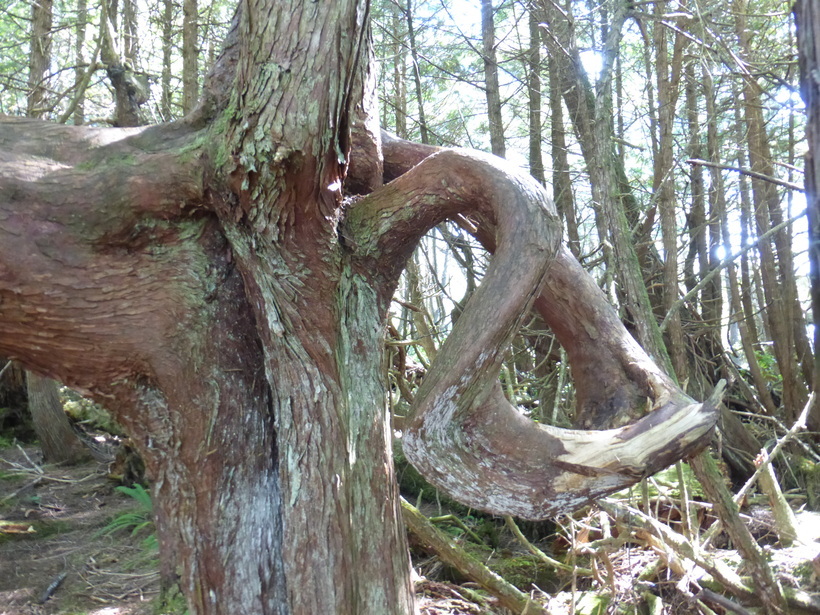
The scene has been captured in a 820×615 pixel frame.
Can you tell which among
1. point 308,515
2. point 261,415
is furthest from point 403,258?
→ point 308,515

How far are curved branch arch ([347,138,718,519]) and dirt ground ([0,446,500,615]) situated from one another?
1.96 meters

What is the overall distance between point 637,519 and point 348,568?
7.00 feet

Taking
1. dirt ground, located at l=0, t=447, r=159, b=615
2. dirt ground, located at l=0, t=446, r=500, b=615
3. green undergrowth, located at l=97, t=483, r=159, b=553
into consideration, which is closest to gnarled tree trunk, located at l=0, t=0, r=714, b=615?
dirt ground, located at l=0, t=446, r=500, b=615

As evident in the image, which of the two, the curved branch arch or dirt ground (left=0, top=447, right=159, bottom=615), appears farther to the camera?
dirt ground (left=0, top=447, right=159, bottom=615)

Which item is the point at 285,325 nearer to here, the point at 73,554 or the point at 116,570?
the point at 116,570

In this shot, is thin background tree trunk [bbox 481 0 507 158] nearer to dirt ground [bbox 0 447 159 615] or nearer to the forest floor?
the forest floor

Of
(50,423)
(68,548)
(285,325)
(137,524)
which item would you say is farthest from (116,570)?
(285,325)

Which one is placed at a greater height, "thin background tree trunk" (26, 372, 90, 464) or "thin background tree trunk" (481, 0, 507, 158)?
"thin background tree trunk" (481, 0, 507, 158)

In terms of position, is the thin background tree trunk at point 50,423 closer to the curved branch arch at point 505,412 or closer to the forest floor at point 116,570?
the forest floor at point 116,570

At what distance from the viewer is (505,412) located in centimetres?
241

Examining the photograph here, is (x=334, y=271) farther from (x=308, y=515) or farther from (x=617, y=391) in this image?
(x=617, y=391)

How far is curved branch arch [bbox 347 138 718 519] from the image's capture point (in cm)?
228

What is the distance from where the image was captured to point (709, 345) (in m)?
6.59

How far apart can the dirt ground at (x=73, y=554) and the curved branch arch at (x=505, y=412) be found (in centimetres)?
196
